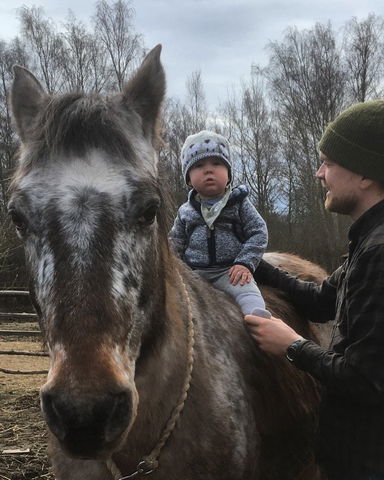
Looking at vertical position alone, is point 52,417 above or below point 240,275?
below

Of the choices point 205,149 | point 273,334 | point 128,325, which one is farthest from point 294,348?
point 205,149

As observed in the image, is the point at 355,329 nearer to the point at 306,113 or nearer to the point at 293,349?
the point at 293,349

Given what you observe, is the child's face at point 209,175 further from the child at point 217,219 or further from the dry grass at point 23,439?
the dry grass at point 23,439

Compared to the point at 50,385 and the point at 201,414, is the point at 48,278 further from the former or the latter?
the point at 201,414

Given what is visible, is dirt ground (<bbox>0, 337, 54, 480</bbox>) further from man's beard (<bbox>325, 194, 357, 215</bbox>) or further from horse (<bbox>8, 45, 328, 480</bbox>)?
man's beard (<bbox>325, 194, 357, 215</bbox>)

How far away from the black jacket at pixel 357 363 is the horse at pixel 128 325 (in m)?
0.47

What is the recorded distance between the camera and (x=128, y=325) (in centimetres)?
180

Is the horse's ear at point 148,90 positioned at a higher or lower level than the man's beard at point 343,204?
higher

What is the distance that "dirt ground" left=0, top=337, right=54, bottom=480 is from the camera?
15.2ft

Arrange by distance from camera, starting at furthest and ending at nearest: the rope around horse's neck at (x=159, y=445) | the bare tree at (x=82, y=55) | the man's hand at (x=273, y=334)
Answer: the bare tree at (x=82, y=55)
the man's hand at (x=273, y=334)
the rope around horse's neck at (x=159, y=445)

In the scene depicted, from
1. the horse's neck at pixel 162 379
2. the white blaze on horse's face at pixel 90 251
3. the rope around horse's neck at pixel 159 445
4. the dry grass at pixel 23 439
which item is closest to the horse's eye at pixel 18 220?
the white blaze on horse's face at pixel 90 251

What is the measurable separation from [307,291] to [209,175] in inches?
38.1

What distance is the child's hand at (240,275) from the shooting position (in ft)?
9.95

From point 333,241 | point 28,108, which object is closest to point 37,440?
point 28,108
